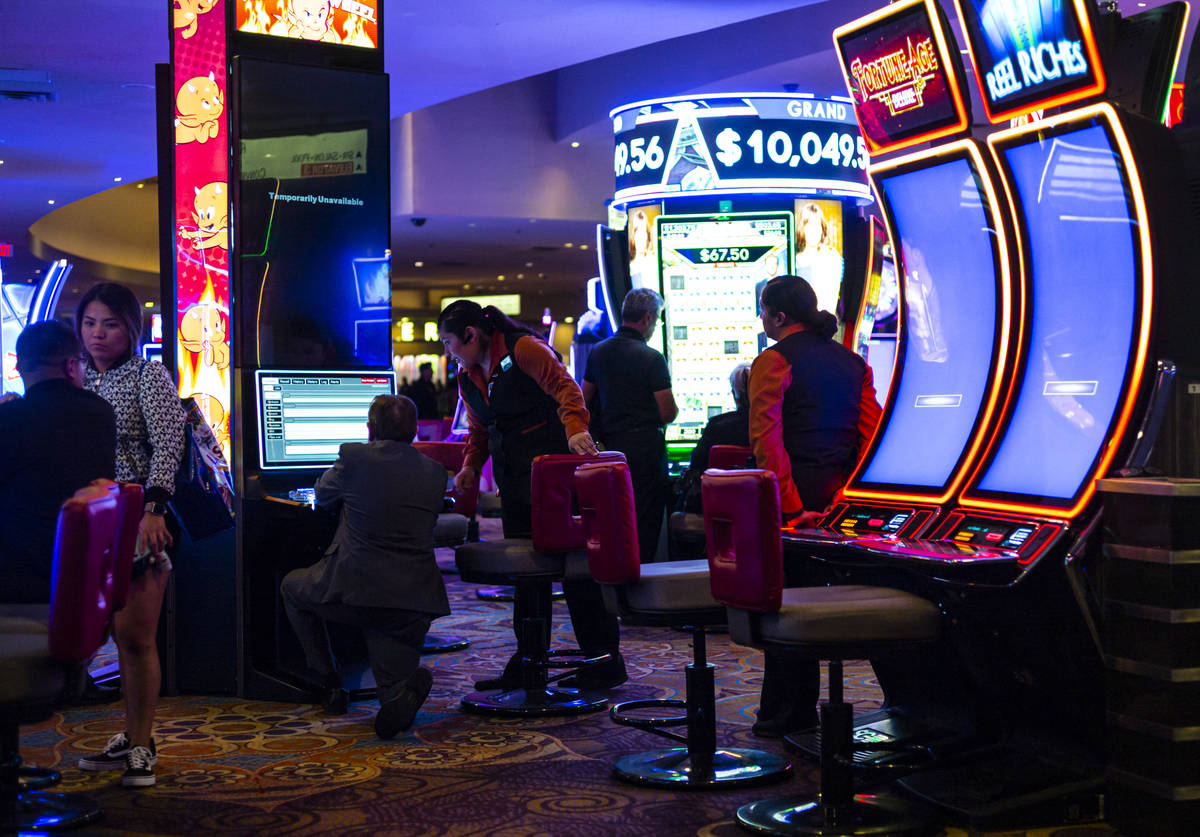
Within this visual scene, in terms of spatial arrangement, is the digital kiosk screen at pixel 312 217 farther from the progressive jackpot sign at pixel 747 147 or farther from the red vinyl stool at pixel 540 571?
the progressive jackpot sign at pixel 747 147

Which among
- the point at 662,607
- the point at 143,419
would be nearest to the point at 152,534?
the point at 143,419

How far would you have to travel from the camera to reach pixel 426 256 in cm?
1886

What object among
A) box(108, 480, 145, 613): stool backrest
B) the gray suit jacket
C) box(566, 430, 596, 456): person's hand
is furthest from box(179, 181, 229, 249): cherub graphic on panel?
box(108, 480, 145, 613): stool backrest

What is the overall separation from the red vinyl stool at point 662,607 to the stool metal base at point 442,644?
198 cm

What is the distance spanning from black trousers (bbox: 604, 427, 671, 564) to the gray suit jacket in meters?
1.73

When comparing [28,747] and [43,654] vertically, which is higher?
[43,654]

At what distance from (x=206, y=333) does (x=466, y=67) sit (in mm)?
3966

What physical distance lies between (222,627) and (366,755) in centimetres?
113

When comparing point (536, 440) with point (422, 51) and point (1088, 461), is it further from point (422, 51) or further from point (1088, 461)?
point (422, 51)

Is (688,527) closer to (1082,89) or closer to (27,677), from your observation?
(1082,89)

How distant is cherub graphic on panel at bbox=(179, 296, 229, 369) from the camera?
4.61 m

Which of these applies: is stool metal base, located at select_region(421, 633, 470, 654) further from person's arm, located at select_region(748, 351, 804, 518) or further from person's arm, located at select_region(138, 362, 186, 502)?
person's arm, located at select_region(748, 351, 804, 518)

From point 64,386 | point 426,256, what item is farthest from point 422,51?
point 426,256

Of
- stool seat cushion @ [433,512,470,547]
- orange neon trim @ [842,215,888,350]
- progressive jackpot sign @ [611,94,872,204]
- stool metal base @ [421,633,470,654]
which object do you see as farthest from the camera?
orange neon trim @ [842,215,888,350]
